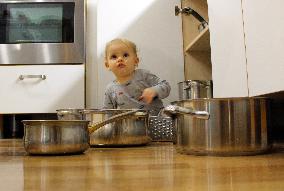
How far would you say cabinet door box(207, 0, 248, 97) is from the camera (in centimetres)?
106

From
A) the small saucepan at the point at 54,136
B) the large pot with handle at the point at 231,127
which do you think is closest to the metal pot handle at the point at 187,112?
the large pot with handle at the point at 231,127

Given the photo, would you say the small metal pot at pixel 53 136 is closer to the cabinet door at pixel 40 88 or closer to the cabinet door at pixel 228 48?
the cabinet door at pixel 228 48

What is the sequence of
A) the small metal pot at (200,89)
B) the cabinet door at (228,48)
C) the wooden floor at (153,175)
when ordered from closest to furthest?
the wooden floor at (153,175) → the cabinet door at (228,48) → the small metal pot at (200,89)

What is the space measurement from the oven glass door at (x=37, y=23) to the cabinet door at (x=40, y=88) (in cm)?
14

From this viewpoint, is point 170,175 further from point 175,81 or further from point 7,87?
point 7,87

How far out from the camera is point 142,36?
1.92m

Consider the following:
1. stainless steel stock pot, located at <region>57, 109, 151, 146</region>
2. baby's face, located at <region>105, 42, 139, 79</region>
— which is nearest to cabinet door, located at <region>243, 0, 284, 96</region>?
stainless steel stock pot, located at <region>57, 109, 151, 146</region>

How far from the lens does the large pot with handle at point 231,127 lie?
2.07ft

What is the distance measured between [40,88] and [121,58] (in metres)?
0.44

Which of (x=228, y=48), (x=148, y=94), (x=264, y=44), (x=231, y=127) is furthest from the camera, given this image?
(x=148, y=94)

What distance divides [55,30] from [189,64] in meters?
0.68

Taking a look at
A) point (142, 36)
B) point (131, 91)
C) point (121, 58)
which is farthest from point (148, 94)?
point (142, 36)

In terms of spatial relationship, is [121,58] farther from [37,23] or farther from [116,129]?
[116,129]

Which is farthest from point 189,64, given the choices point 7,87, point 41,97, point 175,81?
point 7,87
